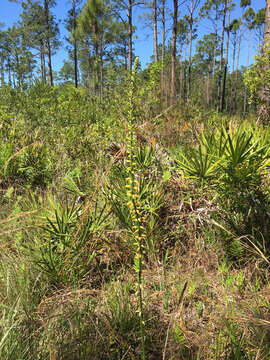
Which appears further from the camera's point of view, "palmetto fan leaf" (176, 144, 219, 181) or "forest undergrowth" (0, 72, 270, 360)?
"palmetto fan leaf" (176, 144, 219, 181)

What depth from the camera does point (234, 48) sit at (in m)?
34.6

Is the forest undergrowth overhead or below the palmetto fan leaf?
below

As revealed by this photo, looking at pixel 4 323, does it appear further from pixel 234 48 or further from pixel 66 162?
pixel 234 48

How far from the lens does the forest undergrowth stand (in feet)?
4.55

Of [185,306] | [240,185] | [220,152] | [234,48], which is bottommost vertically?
[185,306]

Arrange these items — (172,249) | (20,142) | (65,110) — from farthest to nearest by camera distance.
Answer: (65,110), (20,142), (172,249)

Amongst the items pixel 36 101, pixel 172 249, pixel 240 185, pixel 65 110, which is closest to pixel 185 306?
pixel 172 249

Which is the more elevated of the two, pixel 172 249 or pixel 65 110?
pixel 65 110

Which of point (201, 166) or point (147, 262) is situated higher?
point (201, 166)

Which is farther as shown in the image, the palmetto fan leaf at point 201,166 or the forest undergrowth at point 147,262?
the palmetto fan leaf at point 201,166

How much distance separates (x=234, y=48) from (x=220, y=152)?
130ft

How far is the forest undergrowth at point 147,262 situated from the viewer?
1387mm

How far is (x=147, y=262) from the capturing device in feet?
7.80

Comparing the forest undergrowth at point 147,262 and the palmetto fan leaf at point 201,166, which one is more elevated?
the palmetto fan leaf at point 201,166
